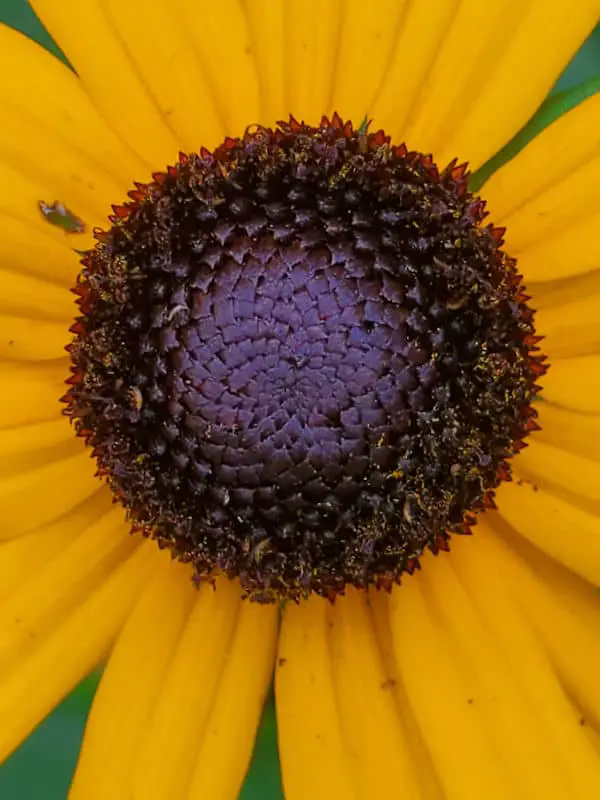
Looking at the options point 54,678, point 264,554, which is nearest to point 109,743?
point 54,678

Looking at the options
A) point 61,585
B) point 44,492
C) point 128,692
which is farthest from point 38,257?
point 128,692

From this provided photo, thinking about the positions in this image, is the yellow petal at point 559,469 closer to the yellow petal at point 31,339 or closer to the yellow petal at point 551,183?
the yellow petal at point 551,183

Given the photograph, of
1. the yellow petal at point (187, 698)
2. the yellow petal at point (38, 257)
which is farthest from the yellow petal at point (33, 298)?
the yellow petal at point (187, 698)

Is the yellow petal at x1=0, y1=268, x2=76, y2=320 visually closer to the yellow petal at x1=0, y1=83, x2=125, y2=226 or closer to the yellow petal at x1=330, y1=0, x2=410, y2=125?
the yellow petal at x1=0, y1=83, x2=125, y2=226

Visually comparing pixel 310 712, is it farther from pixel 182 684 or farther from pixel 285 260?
pixel 285 260

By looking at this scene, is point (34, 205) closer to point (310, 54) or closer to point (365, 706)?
point (310, 54)
